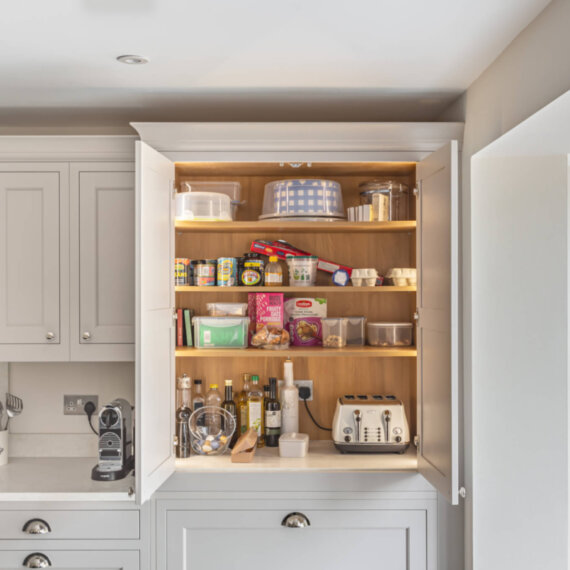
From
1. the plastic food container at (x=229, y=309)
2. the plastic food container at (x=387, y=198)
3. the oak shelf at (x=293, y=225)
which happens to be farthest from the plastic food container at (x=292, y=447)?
the plastic food container at (x=387, y=198)

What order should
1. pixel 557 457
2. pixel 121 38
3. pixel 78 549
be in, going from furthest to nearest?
pixel 78 549 < pixel 557 457 < pixel 121 38

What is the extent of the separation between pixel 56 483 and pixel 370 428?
1.30m

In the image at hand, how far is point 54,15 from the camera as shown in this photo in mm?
1759

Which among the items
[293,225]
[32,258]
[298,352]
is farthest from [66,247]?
[298,352]

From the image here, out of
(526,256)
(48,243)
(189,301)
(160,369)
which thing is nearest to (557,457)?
(526,256)

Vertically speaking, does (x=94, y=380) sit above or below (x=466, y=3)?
below

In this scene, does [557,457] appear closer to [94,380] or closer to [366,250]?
[366,250]

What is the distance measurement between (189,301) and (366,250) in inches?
34.2

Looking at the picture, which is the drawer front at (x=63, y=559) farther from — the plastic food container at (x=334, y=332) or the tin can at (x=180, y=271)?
the plastic food container at (x=334, y=332)

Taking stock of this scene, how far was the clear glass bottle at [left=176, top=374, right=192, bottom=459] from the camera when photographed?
2.62 meters

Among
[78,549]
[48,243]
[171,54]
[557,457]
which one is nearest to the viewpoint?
[171,54]

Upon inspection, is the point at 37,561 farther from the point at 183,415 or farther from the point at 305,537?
the point at 305,537

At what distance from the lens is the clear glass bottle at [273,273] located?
274cm

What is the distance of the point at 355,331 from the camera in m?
2.82
